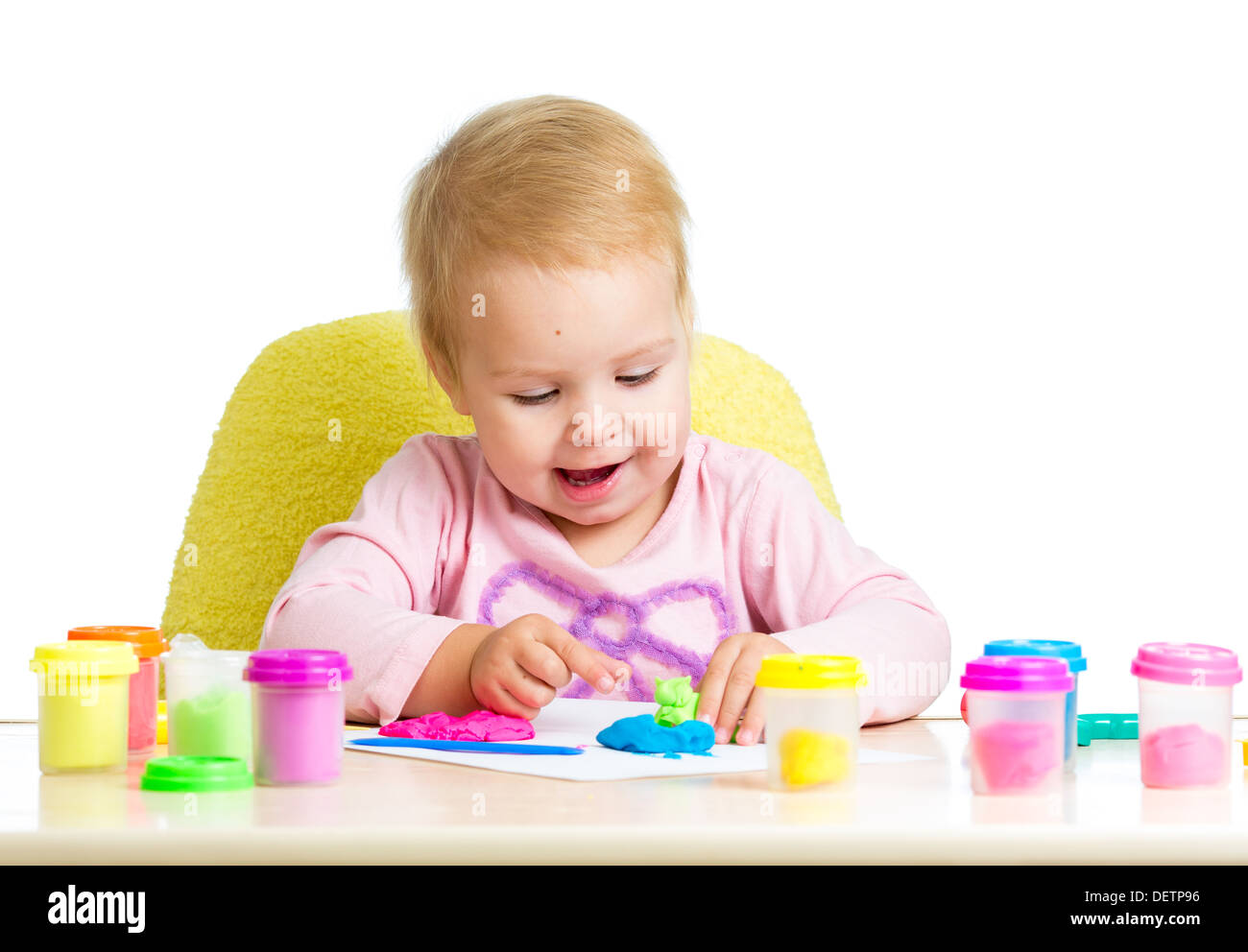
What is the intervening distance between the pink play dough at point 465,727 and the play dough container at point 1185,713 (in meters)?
0.40

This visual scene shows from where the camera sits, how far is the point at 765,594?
143cm

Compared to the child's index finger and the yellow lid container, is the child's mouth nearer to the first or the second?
the child's index finger

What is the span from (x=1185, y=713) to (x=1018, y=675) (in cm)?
11

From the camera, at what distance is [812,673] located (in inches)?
32.6

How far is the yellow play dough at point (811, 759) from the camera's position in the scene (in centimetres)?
80

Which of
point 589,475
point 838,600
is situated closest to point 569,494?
point 589,475

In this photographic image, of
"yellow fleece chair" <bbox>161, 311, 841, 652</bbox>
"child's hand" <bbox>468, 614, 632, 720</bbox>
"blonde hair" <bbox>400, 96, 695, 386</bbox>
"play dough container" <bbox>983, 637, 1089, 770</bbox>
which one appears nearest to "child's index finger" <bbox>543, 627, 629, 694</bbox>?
"child's hand" <bbox>468, 614, 632, 720</bbox>

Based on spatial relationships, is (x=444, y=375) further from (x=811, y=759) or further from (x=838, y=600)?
(x=811, y=759)

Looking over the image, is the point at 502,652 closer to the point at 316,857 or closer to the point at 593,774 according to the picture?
the point at 593,774

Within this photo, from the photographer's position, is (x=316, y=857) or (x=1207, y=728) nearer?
(x=316, y=857)

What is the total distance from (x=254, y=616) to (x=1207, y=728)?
1.12 m

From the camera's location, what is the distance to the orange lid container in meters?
1.02

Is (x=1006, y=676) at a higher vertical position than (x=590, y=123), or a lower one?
lower
